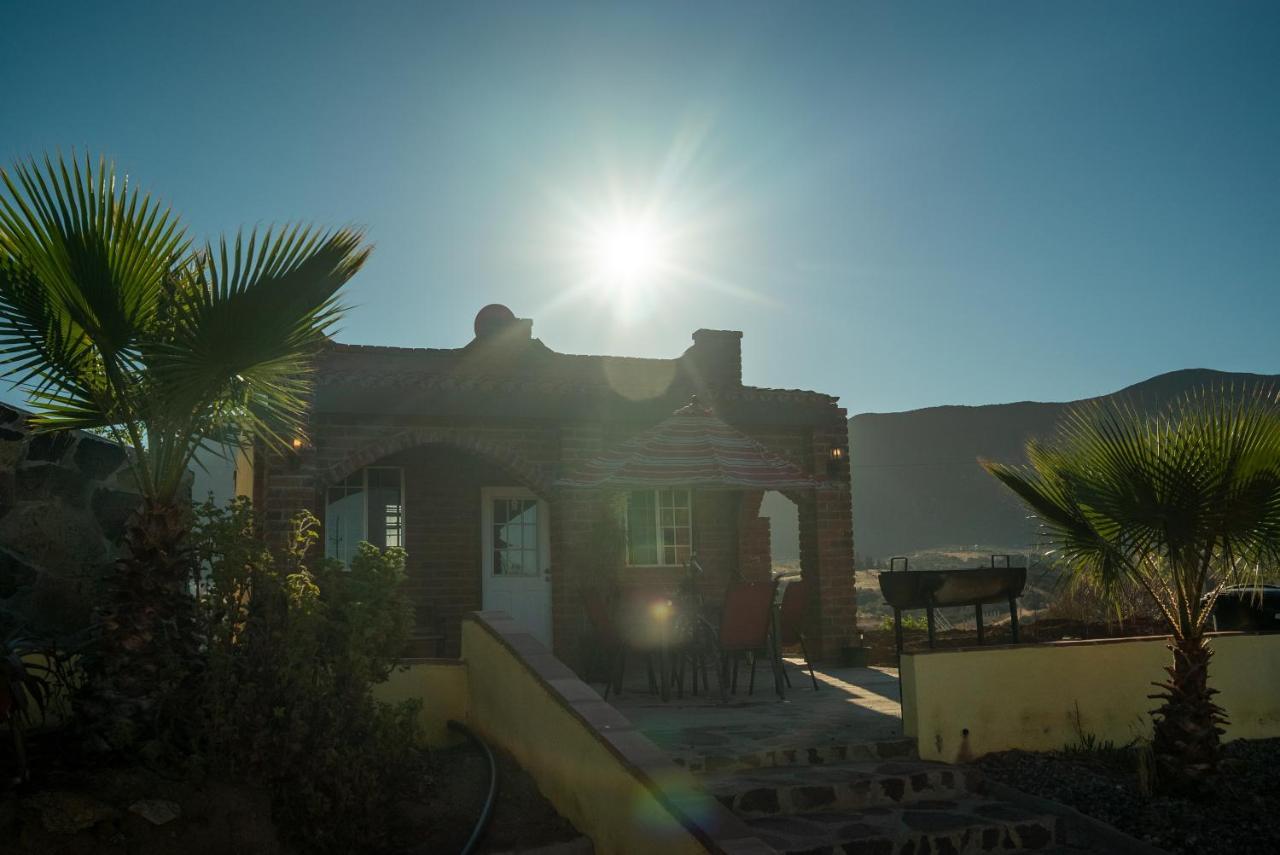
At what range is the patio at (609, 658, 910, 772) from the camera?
588cm

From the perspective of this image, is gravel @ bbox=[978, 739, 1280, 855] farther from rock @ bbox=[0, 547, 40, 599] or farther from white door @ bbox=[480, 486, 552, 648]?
white door @ bbox=[480, 486, 552, 648]

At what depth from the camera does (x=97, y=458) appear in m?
5.86

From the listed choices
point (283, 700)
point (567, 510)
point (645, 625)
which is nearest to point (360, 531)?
point (567, 510)

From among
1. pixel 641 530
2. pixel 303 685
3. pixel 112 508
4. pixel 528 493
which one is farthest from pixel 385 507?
pixel 303 685

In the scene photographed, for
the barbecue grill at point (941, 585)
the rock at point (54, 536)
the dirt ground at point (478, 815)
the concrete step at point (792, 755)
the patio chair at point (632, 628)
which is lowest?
the dirt ground at point (478, 815)

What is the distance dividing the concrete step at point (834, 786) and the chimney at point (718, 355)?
32.3 feet

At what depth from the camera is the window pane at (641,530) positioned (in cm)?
1192

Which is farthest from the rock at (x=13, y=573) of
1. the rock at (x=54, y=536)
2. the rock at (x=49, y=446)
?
the rock at (x=49, y=446)

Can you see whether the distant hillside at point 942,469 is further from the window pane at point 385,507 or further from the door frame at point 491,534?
the window pane at point 385,507

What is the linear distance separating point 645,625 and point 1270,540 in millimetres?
4258

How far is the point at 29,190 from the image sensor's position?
4.30 meters

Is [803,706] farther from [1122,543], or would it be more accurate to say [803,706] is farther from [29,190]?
[29,190]

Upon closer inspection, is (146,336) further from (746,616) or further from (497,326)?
(497,326)

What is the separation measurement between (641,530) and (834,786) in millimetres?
6685
